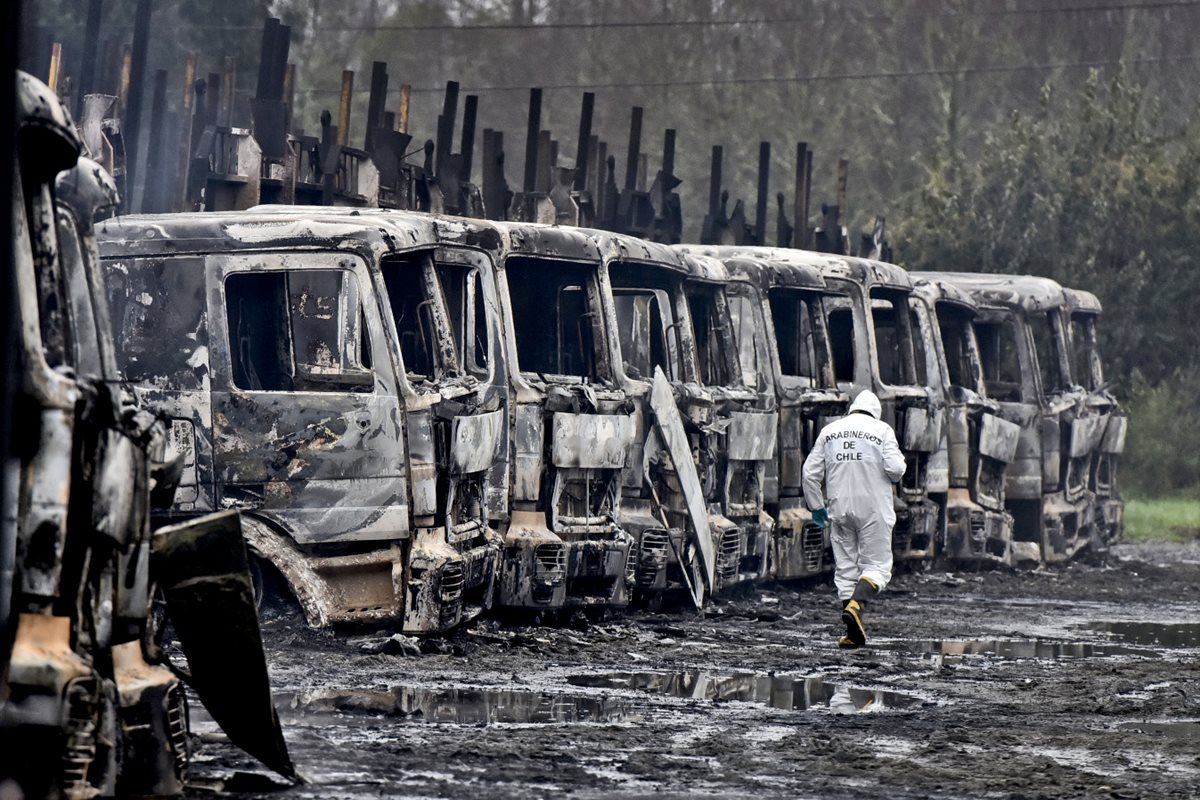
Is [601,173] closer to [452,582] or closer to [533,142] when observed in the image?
[533,142]

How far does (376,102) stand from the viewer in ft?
66.0

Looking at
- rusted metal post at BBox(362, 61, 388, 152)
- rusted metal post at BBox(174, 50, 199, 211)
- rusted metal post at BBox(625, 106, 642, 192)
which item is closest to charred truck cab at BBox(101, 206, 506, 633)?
rusted metal post at BBox(174, 50, 199, 211)

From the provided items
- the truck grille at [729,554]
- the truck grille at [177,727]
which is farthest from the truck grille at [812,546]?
the truck grille at [177,727]

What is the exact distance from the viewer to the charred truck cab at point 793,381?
55.5 ft

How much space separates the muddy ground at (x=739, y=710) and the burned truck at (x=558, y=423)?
1.10ft

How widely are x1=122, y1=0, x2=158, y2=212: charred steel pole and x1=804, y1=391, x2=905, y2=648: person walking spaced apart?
6230 millimetres

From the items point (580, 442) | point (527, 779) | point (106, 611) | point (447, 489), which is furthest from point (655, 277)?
point (106, 611)

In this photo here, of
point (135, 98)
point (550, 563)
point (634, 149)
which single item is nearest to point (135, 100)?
point (135, 98)

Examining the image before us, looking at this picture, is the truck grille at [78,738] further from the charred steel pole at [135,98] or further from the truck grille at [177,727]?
the charred steel pole at [135,98]

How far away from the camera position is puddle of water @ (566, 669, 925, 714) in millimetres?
10281

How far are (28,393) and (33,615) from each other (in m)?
0.59

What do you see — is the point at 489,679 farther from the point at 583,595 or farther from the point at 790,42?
the point at 790,42

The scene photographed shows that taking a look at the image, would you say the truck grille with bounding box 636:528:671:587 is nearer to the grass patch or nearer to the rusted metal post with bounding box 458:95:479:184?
the rusted metal post with bounding box 458:95:479:184

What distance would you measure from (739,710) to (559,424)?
3387 mm
